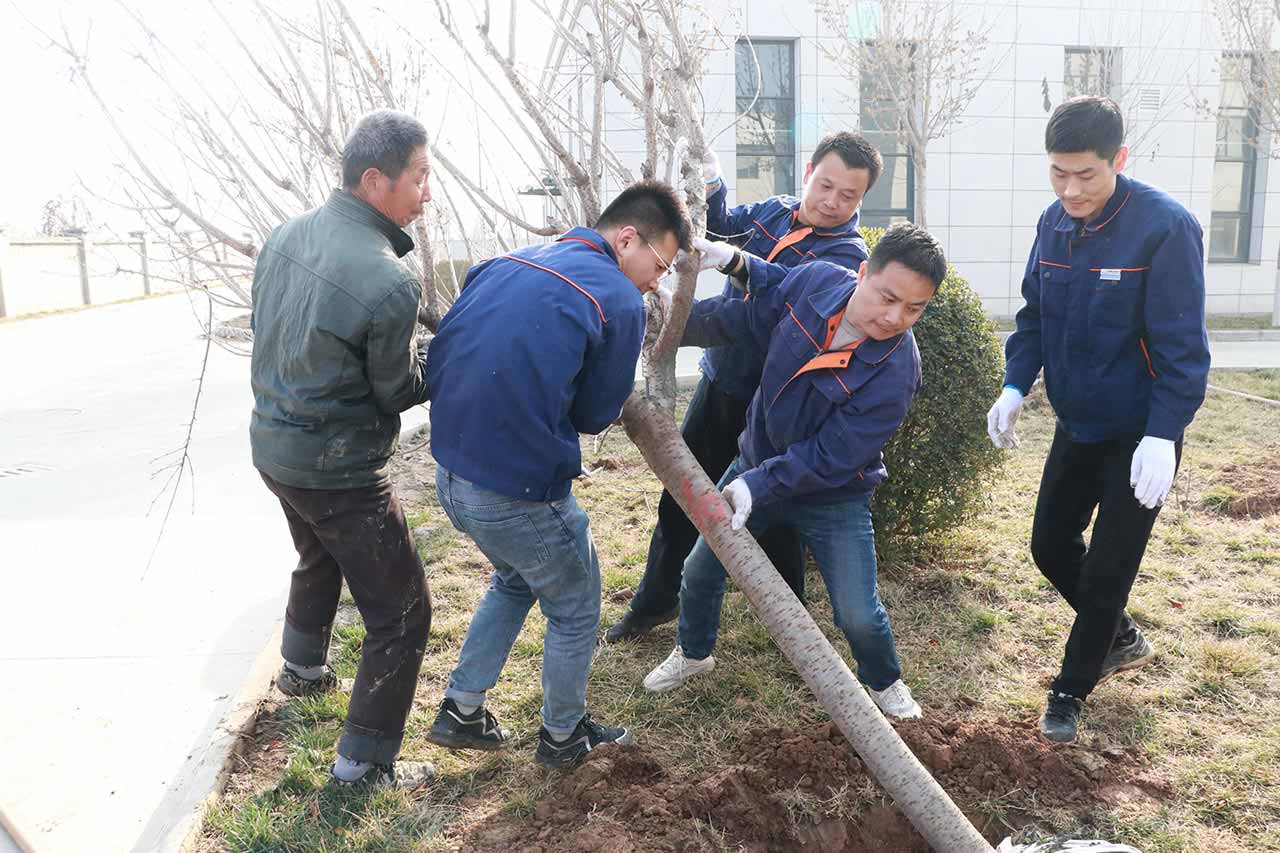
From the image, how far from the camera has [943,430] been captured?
161 inches

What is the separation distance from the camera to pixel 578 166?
2.45m

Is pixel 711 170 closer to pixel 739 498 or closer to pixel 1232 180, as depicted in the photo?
pixel 739 498

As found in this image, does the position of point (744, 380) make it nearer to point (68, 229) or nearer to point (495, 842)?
point (495, 842)

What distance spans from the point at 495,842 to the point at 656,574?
1348 millimetres

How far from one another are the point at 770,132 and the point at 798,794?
44.3 feet

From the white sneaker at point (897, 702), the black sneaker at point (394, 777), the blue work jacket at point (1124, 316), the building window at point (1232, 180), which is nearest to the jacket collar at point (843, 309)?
the blue work jacket at point (1124, 316)

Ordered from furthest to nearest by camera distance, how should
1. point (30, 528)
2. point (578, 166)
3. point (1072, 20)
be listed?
point (1072, 20) < point (30, 528) < point (578, 166)

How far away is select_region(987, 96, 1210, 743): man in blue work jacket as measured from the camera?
266 centimetres

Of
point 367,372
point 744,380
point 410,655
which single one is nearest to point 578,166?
point 367,372

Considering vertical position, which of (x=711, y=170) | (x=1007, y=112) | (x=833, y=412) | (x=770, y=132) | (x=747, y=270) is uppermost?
(x=1007, y=112)

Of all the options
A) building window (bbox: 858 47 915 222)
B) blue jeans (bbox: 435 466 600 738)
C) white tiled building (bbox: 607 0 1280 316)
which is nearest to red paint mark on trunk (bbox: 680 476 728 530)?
blue jeans (bbox: 435 466 600 738)

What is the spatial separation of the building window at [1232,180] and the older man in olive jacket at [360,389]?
690 inches

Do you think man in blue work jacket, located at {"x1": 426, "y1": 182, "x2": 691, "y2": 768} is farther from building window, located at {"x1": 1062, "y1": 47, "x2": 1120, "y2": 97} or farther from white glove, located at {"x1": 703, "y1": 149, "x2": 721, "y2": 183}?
building window, located at {"x1": 1062, "y1": 47, "x2": 1120, "y2": 97}

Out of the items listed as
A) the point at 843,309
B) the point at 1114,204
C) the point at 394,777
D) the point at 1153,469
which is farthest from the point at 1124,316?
the point at 394,777
